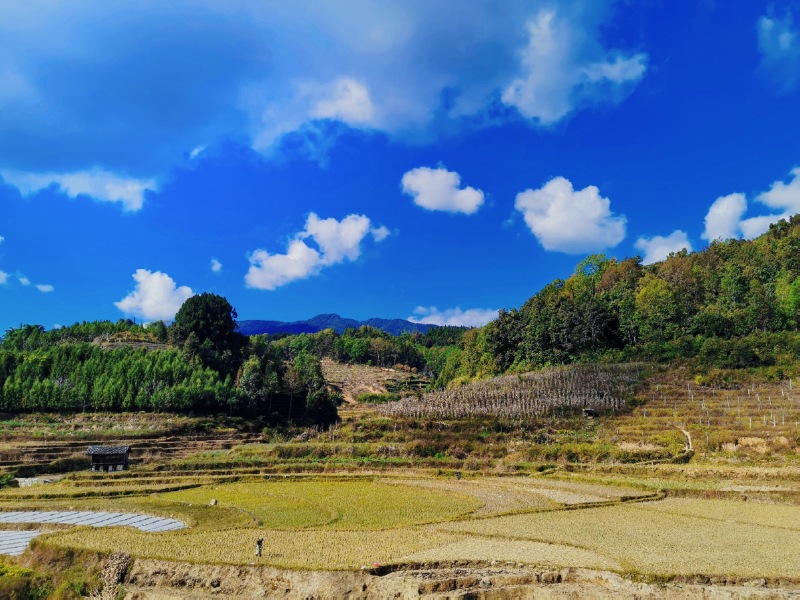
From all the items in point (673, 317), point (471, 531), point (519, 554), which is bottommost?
point (471, 531)

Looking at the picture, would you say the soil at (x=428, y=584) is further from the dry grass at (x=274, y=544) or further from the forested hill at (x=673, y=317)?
the forested hill at (x=673, y=317)

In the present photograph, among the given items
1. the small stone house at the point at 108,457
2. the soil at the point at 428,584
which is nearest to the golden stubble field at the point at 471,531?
the soil at the point at 428,584

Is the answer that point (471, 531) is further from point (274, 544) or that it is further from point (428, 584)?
point (274, 544)

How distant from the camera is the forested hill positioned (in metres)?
65.9

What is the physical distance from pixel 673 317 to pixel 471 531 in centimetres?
6612

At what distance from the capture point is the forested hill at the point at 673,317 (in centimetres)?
6594

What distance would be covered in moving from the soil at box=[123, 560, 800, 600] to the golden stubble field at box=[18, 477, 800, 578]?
21.0 inches

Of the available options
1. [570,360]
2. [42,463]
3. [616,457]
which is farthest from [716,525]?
[570,360]

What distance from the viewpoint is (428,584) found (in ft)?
45.9

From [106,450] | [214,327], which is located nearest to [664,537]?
[106,450]

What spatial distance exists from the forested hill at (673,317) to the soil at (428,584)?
171 feet

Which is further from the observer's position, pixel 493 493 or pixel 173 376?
pixel 173 376

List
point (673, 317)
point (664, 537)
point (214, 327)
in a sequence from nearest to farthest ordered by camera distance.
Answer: point (664, 537) → point (673, 317) → point (214, 327)

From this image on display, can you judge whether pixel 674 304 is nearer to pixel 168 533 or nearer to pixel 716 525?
pixel 716 525
